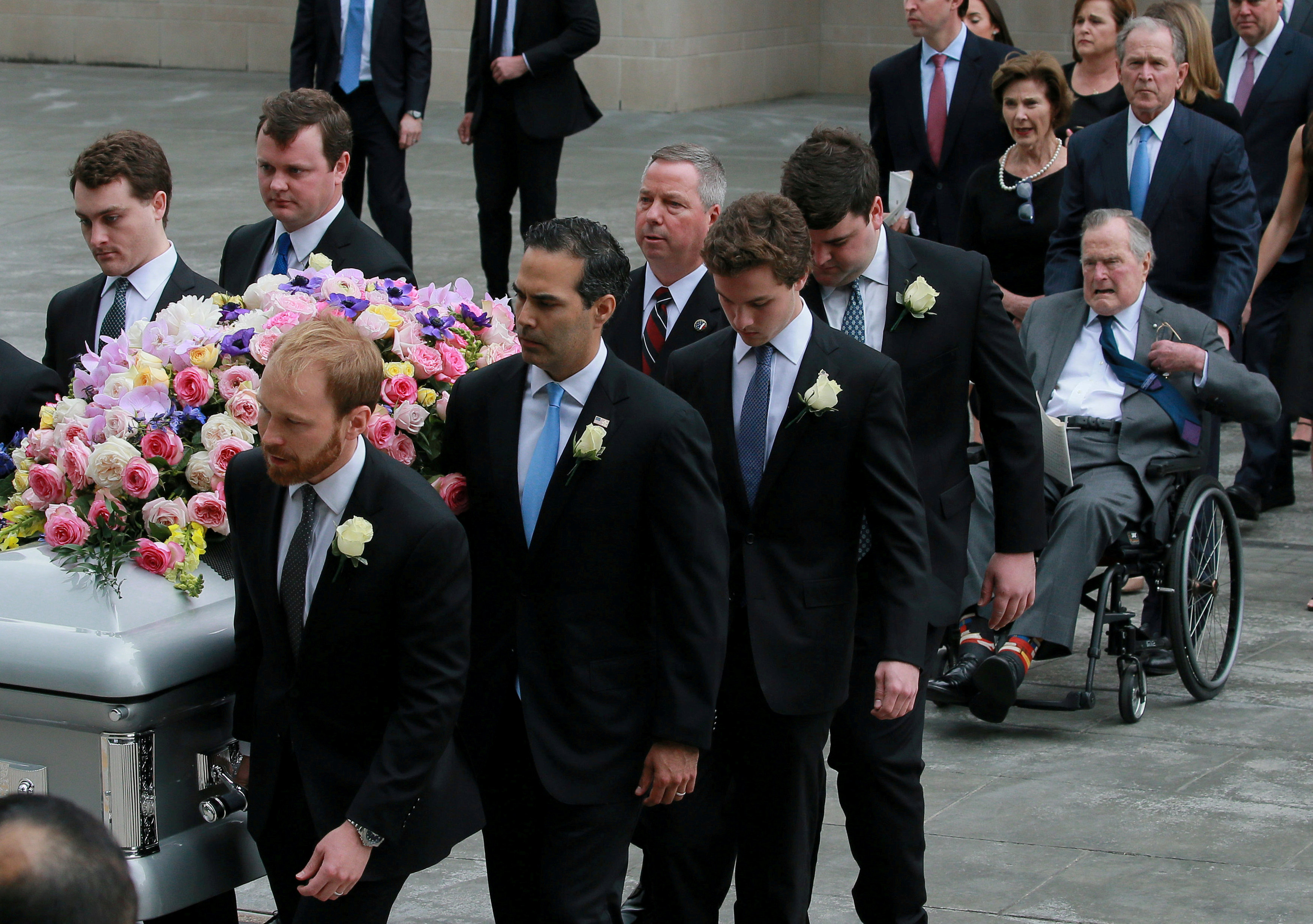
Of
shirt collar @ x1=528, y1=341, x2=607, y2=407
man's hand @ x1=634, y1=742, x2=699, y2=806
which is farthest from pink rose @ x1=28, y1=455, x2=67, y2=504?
man's hand @ x1=634, y1=742, x2=699, y2=806

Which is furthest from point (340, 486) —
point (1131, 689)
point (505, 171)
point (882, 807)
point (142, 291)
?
point (505, 171)

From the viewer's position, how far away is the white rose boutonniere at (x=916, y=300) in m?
4.68

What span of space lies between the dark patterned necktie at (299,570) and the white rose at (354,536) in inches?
5.7

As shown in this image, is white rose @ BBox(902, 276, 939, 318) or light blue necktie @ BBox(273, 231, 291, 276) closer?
white rose @ BBox(902, 276, 939, 318)

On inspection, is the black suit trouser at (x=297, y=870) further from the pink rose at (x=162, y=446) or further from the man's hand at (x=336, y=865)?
the pink rose at (x=162, y=446)

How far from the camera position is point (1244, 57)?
9102mm

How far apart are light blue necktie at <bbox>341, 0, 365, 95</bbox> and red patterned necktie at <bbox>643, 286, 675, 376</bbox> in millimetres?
5667

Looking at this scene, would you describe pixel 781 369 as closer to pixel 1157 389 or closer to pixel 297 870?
pixel 297 870

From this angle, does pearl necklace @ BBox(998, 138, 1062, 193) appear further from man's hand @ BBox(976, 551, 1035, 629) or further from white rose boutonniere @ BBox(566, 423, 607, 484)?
white rose boutonniere @ BBox(566, 423, 607, 484)

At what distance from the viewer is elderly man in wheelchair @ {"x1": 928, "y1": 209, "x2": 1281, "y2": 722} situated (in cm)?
632

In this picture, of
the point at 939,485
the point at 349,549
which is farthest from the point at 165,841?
the point at 939,485

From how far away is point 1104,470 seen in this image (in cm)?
661

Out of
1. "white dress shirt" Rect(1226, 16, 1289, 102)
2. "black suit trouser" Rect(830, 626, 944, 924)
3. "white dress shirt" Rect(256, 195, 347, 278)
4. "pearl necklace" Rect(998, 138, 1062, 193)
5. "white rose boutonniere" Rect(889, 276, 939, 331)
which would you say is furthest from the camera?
"white dress shirt" Rect(1226, 16, 1289, 102)

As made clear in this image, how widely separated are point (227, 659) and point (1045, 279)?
15.0 feet
